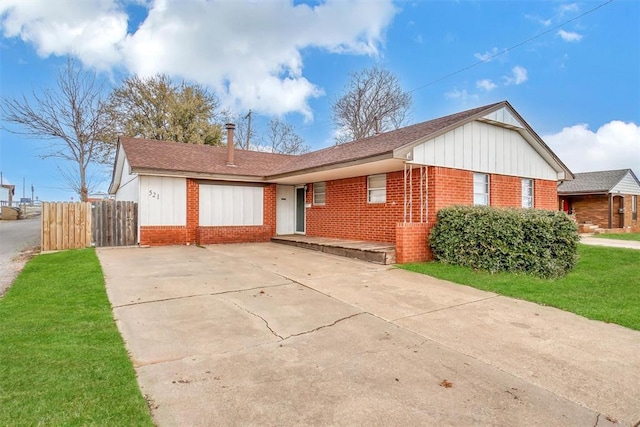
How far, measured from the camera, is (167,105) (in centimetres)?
2586

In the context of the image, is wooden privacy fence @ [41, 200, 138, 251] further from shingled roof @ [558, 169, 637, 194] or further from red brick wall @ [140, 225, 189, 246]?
shingled roof @ [558, 169, 637, 194]

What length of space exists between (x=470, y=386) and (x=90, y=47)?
2098 cm

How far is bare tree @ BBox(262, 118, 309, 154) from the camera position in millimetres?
32531

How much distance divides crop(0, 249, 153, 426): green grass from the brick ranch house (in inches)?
258

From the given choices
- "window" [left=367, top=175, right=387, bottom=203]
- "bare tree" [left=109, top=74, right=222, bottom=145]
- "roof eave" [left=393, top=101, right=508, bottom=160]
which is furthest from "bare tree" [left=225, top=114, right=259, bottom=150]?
"roof eave" [left=393, top=101, right=508, bottom=160]

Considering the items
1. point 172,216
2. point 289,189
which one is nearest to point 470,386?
point 172,216

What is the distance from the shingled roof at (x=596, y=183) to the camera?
2011cm

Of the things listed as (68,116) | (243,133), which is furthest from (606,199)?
(68,116)

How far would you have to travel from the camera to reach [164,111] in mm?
25969

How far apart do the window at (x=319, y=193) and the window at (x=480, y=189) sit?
5.47 metres

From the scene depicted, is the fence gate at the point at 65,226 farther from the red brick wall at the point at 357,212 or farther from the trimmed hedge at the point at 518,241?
the trimmed hedge at the point at 518,241

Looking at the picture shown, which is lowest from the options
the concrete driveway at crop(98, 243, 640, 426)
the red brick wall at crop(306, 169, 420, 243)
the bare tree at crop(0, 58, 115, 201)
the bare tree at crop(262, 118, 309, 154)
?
the concrete driveway at crop(98, 243, 640, 426)

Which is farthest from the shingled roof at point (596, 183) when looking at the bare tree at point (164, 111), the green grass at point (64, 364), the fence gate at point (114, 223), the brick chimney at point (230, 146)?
the bare tree at point (164, 111)

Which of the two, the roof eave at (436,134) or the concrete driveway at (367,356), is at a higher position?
the roof eave at (436,134)
